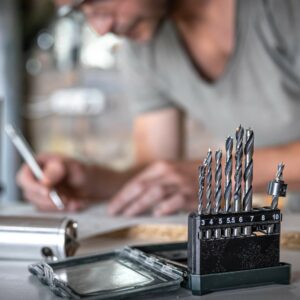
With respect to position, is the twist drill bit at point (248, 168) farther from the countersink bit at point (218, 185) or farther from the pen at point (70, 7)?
the pen at point (70, 7)

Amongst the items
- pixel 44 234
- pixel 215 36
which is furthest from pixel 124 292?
pixel 215 36

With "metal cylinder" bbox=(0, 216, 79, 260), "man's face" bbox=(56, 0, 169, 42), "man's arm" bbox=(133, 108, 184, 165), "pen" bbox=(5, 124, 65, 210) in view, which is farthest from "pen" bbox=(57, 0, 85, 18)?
"metal cylinder" bbox=(0, 216, 79, 260)

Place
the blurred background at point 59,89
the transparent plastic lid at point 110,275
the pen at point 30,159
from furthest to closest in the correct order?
the blurred background at point 59,89
the pen at point 30,159
the transparent plastic lid at point 110,275

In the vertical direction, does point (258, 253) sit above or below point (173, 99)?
below

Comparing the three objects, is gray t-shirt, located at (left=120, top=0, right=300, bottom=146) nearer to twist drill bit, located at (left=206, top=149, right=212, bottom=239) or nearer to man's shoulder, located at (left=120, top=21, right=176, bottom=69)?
man's shoulder, located at (left=120, top=21, right=176, bottom=69)

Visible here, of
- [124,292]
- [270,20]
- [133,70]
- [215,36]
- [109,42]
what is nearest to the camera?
[124,292]

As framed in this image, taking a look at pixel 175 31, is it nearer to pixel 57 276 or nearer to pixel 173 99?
pixel 173 99

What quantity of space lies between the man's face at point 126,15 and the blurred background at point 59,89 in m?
1.02

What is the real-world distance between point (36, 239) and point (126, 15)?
714 mm

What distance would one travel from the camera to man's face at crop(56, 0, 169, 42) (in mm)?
1231

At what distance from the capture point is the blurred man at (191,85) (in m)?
1.12

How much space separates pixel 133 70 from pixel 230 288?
1.10 metres

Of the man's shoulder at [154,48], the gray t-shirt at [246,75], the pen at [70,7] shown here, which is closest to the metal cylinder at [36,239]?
the pen at [70,7]

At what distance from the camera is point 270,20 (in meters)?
1.28
